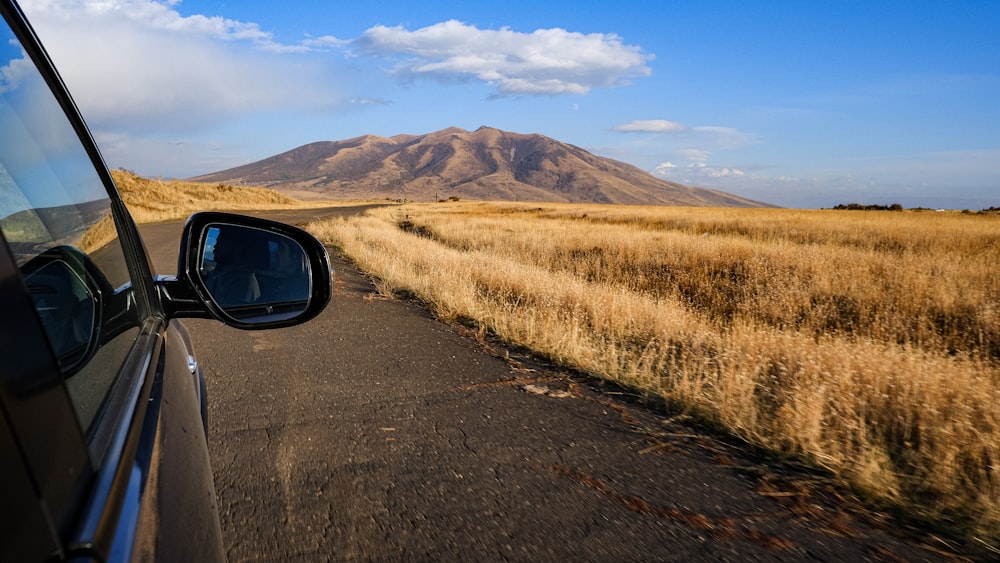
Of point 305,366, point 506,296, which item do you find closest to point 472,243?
point 506,296

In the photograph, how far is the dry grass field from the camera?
332 centimetres

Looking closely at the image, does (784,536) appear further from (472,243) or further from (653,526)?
(472,243)

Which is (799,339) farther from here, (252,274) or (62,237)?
(62,237)

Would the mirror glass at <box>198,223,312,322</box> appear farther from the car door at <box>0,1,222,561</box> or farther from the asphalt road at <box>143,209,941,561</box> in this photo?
the asphalt road at <box>143,209,941,561</box>

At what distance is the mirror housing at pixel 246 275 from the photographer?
67.4 inches

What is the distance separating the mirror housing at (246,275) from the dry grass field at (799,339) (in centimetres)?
281

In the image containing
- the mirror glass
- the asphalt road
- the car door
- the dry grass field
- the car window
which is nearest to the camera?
the car door

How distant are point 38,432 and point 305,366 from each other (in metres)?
4.56

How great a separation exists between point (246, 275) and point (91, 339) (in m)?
0.93

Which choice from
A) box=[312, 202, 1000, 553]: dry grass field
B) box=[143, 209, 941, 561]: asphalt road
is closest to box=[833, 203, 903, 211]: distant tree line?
box=[312, 202, 1000, 553]: dry grass field

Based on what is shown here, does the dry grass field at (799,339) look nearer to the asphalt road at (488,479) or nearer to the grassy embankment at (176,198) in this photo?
the asphalt road at (488,479)

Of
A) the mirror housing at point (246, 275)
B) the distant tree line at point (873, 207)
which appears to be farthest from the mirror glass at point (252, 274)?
the distant tree line at point (873, 207)

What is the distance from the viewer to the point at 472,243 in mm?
18078

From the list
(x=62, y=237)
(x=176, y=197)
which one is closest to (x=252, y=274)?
(x=62, y=237)
